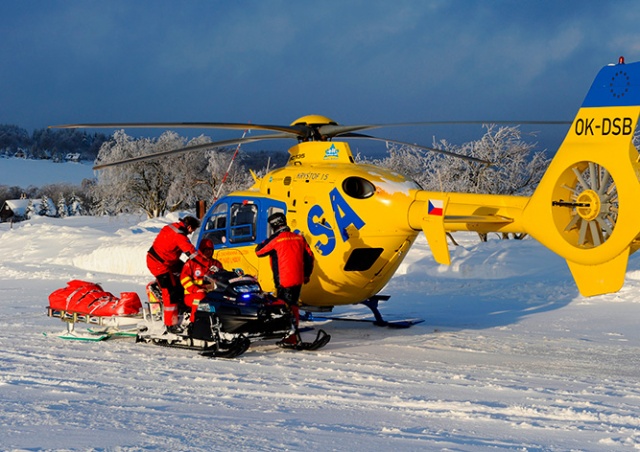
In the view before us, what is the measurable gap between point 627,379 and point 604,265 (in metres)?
1.21

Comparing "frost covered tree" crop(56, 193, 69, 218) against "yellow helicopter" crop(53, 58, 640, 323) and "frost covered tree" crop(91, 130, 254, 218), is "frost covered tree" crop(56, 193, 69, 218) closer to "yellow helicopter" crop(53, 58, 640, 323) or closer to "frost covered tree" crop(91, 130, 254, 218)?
"frost covered tree" crop(91, 130, 254, 218)

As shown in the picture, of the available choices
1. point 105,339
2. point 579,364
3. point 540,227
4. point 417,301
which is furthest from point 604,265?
point 417,301

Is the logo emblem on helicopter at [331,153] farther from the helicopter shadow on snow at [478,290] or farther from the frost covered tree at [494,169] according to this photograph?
the frost covered tree at [494,169]

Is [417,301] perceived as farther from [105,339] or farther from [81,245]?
[81,245]

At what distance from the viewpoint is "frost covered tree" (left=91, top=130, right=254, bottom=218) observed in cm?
4941

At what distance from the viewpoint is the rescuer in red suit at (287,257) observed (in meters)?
9.27

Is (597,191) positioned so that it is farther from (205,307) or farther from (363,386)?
(205,307)

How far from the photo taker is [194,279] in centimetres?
883

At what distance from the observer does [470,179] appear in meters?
33.1

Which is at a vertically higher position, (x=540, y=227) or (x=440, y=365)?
(x=540, y=227)

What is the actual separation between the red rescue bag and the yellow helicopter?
1.71 m

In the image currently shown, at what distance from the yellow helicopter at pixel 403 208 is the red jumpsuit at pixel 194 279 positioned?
1.50m

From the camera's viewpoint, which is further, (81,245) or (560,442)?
(81,245)

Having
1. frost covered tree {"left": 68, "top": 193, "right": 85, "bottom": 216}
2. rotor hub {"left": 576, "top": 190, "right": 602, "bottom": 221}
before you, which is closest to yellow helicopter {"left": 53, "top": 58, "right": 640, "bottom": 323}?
rotor hub {"left": 576, "top": 190, "right": 602, "bottom": 221}
